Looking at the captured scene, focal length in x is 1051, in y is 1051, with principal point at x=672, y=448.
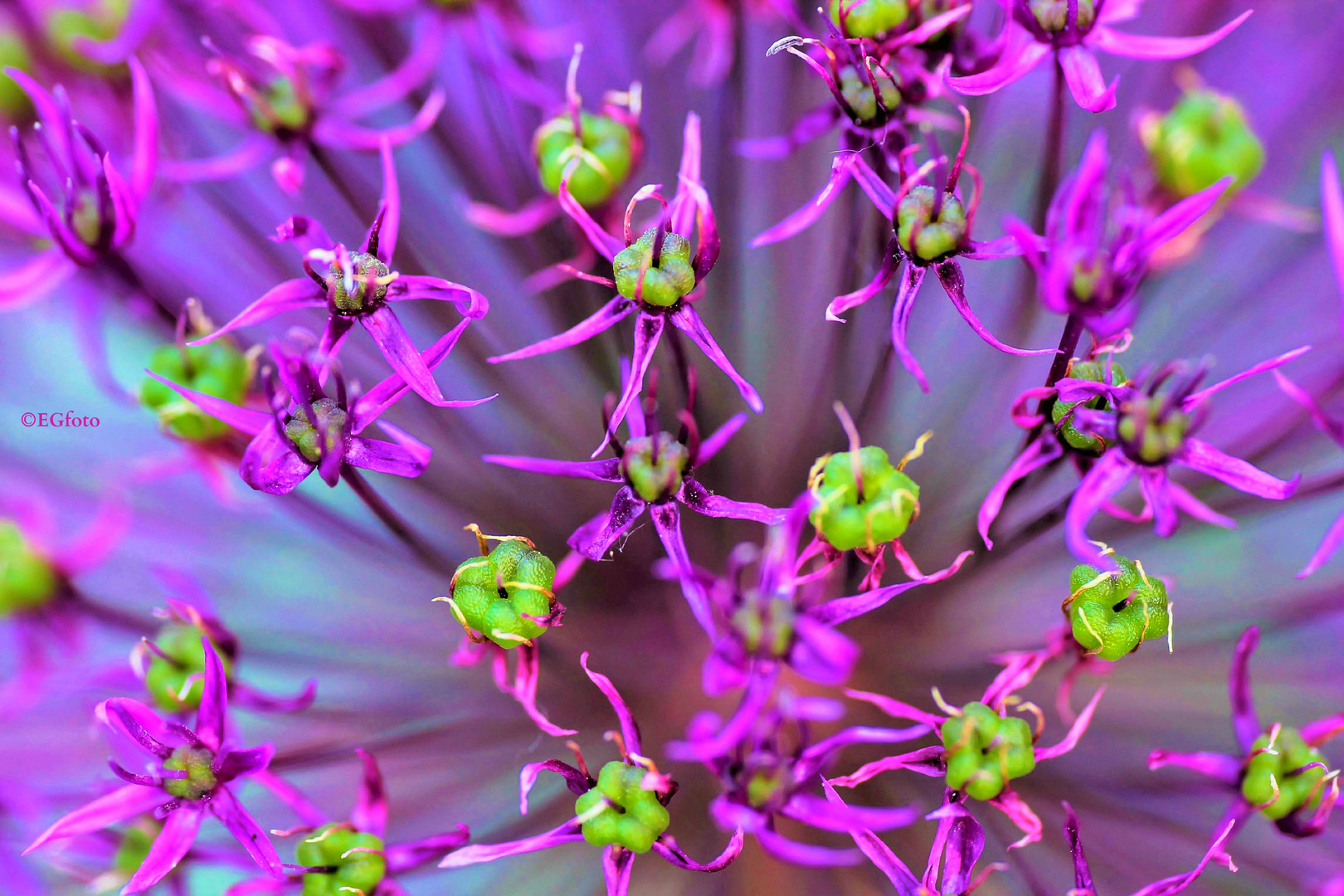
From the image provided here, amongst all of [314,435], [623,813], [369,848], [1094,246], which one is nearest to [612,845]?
[623,813]

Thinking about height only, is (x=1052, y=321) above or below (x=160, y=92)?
below

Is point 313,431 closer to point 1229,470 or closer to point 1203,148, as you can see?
point 1229,470

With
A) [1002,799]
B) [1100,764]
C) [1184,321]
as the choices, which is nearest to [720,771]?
[1002,799]

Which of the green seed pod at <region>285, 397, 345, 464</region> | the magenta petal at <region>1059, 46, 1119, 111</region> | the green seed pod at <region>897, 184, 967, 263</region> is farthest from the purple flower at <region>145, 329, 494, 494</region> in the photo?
→ the magenta petal at <region>1059, 46, 1119, 111</region>

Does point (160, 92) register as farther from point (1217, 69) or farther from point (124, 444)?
point (1217, 69)

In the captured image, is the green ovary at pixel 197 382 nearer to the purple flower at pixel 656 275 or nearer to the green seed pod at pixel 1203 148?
the purple flower at pixel 656 275
